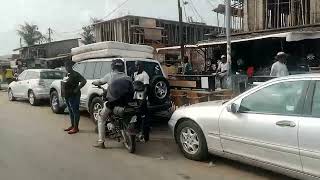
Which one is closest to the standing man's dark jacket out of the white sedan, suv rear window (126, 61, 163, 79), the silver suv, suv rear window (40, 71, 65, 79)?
the silver suv

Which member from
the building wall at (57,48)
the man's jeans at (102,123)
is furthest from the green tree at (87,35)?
the man's jeans at (102,123)

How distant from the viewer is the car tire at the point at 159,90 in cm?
1062

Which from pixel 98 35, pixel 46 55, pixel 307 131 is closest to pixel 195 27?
pixel 98 35

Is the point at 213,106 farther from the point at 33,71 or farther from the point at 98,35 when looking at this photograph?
the point at 98,35

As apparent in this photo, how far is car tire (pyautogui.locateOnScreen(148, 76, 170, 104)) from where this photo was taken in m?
10.6

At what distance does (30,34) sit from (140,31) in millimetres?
36862

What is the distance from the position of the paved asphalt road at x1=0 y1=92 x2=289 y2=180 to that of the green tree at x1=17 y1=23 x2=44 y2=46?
193ft

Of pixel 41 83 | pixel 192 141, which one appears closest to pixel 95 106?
pixel 192 141

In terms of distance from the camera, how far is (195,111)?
23.8ft

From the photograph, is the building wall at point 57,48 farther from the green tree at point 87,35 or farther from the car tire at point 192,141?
the car tire at point 192,141

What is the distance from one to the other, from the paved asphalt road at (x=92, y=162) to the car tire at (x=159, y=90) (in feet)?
5.49

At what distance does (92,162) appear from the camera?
739cm

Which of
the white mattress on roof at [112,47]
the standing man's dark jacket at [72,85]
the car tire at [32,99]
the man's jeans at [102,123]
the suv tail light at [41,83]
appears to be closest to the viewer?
the man's jeans at [102,123]

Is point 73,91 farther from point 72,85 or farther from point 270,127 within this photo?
point 270,127
